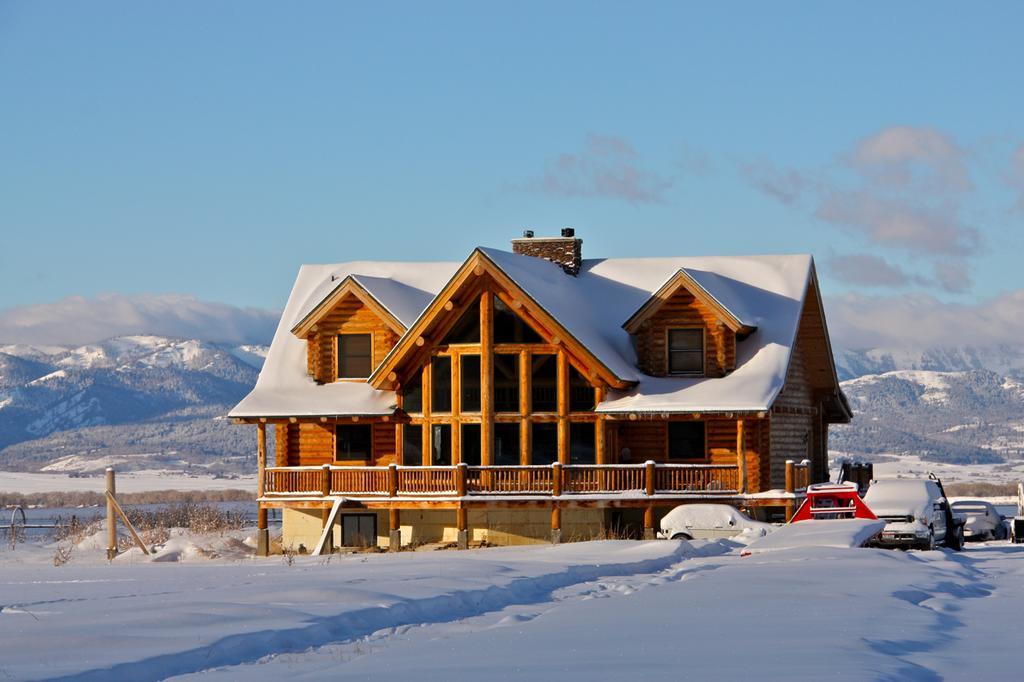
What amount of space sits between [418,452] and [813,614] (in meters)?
25.7

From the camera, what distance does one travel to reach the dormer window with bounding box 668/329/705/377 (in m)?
43.7

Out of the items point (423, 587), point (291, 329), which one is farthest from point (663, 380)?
point (423, 587)

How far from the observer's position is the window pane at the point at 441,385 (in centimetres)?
4331

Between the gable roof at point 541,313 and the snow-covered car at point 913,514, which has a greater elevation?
the gable roof at point 541,313

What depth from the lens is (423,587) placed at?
22.2 m

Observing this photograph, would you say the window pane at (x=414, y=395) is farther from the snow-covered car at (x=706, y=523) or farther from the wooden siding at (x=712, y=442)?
the snow-covered car at (x=706, y=523)

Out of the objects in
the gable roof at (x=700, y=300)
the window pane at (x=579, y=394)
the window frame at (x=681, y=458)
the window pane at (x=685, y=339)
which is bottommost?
the window frame at (x=681, y=458)

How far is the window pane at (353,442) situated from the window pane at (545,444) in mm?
5007

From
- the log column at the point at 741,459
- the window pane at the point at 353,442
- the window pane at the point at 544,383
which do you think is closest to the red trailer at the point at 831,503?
the log column at the point at 741,459

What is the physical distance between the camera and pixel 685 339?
44.0 metres

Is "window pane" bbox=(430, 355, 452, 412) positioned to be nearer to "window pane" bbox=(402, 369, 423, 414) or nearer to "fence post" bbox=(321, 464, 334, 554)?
"window pane" bbox=(402, 369, 423, 414)

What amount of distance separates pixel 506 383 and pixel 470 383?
0.92m

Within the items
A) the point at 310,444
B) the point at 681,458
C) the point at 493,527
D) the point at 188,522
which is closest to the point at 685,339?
the point at 681,458

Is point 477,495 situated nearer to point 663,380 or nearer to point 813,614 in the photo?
point 663,380
